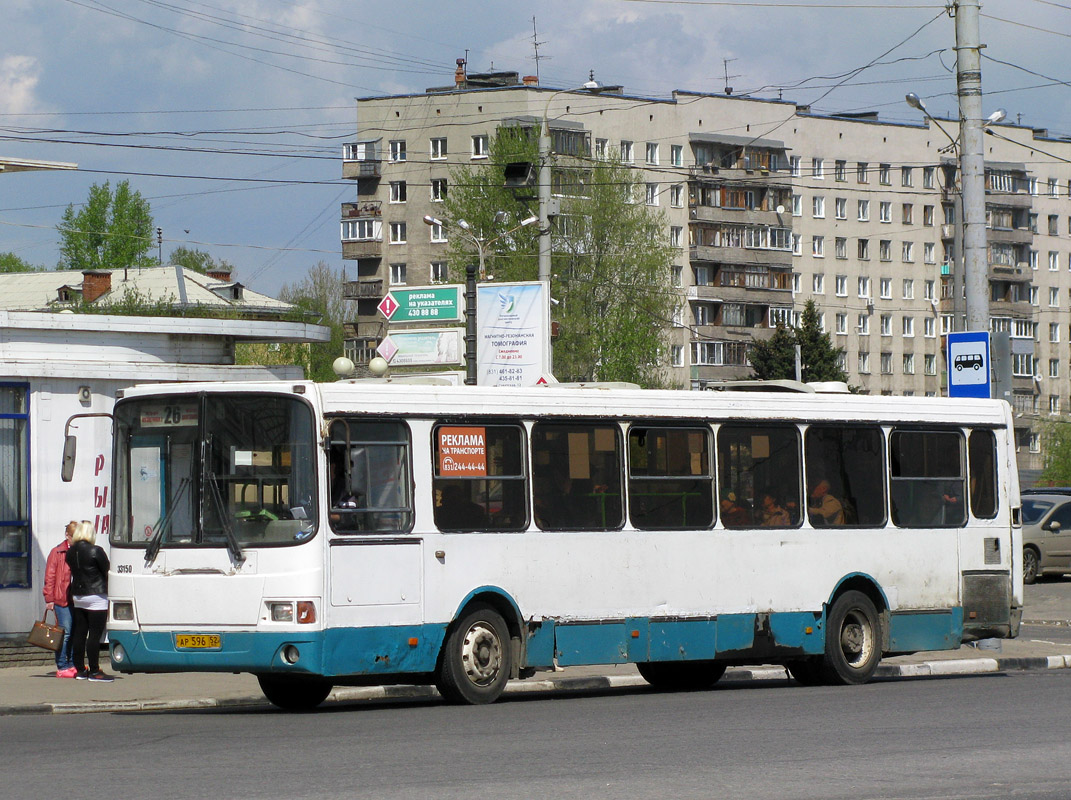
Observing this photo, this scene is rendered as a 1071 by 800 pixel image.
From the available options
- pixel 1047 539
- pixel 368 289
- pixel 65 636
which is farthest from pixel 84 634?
pixel 368 289

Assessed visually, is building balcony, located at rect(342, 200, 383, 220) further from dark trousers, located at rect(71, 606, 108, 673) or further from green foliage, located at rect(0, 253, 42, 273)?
dark trousers, located at rect(71, 606, 108, 673)

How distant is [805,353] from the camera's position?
3403 inches

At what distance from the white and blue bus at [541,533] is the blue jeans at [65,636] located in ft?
14.2

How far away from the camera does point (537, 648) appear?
1493 cm

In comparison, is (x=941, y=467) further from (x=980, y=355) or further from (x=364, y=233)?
(x=364, y=233)

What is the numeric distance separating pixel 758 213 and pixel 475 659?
278 ft

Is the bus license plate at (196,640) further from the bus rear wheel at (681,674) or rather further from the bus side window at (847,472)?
the bus side window at (847,472)

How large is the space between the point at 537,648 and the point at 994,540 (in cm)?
609

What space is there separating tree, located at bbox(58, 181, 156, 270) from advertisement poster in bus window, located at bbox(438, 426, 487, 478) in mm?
83207

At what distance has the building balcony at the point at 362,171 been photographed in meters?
96.1

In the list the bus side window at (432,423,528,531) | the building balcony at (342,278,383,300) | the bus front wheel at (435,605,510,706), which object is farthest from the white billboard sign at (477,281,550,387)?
the building balcony at (342,278,383,300)

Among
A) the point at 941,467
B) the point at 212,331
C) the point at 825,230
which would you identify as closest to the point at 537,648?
the point at 941,467

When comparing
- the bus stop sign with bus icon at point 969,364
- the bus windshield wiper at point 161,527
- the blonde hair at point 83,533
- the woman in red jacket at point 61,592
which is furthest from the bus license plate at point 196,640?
the bus stop sign with bus icon at point 969,364

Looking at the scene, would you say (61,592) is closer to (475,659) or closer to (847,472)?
(475,659)
